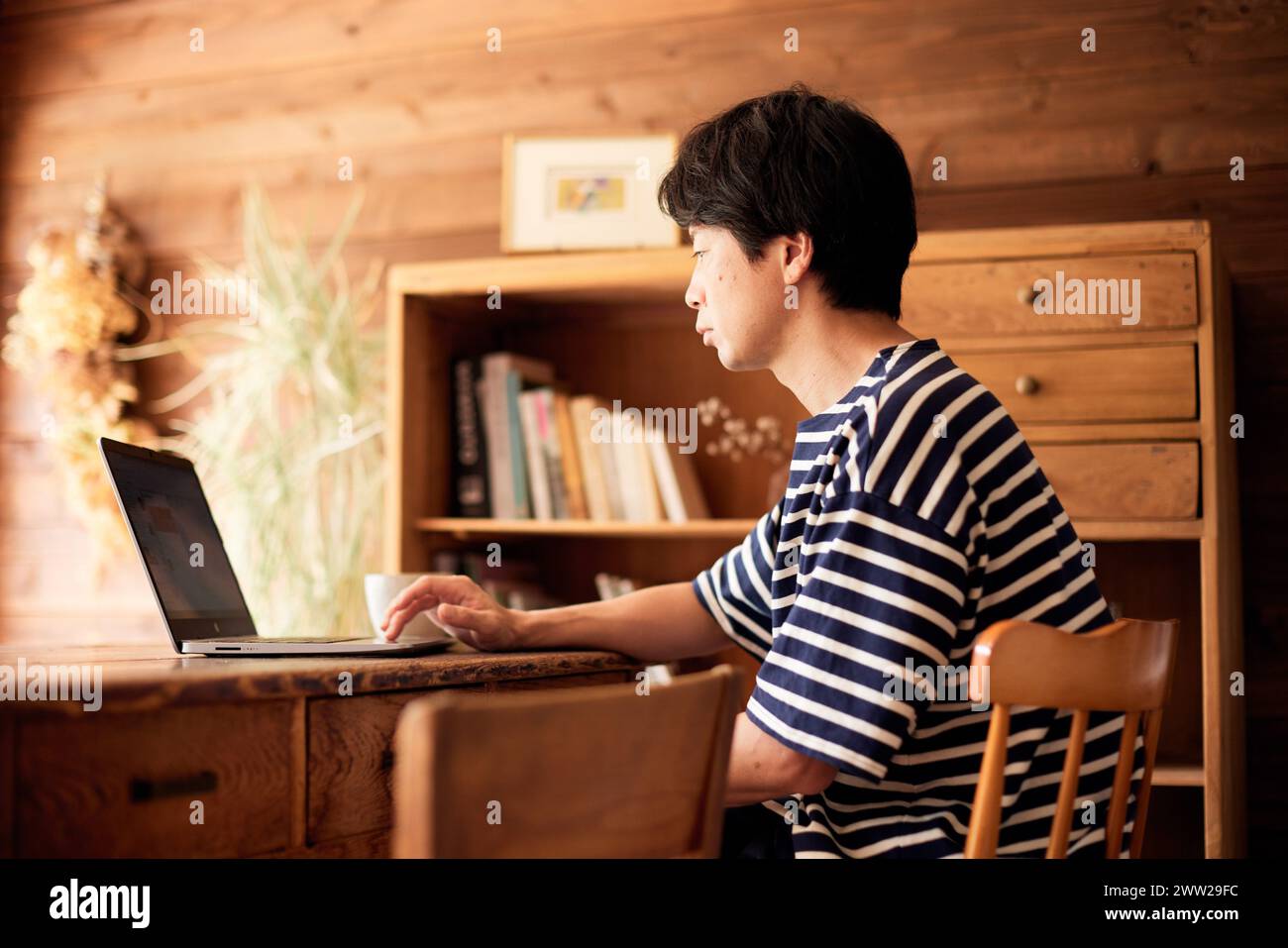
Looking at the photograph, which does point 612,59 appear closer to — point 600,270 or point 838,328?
point 600,270

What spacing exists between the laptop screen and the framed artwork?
3.49 feet

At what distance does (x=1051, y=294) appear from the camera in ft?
6.61

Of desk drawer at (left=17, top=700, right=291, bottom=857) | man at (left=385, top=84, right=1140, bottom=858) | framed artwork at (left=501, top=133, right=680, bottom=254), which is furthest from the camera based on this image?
framed artwork at (left=501, top=133, right=680, bottom=254)

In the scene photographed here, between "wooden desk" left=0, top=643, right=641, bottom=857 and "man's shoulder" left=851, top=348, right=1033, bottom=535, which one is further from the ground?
"man's shoulder" left=851, top=348, right=1033, bottom=535

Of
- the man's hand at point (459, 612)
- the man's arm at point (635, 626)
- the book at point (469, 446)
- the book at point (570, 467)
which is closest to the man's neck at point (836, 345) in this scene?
the man's arm at point (635, 626)

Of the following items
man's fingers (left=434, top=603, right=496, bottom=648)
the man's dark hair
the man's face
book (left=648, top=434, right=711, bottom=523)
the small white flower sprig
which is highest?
the man's dark hair

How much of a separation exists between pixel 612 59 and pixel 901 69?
2.15ft

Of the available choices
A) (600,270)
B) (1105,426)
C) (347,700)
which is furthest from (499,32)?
(347,700)

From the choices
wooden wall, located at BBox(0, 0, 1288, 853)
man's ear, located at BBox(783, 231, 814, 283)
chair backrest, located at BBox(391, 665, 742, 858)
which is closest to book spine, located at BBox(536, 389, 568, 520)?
wooden wall, located at BBox(0, 0, 1288, 853)

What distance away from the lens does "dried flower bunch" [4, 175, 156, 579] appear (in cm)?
297

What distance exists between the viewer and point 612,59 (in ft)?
9.11

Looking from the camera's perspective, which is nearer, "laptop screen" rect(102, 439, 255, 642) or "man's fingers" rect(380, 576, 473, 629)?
"laptop screen" rect(102, 439, 255, 642)

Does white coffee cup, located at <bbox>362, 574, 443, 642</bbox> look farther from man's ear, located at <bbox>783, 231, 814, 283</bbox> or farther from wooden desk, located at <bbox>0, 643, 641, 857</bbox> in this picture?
man's ear, located at <bbox>783, 231, 814, 283</bbox>

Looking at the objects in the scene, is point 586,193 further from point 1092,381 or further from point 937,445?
point 937,445
